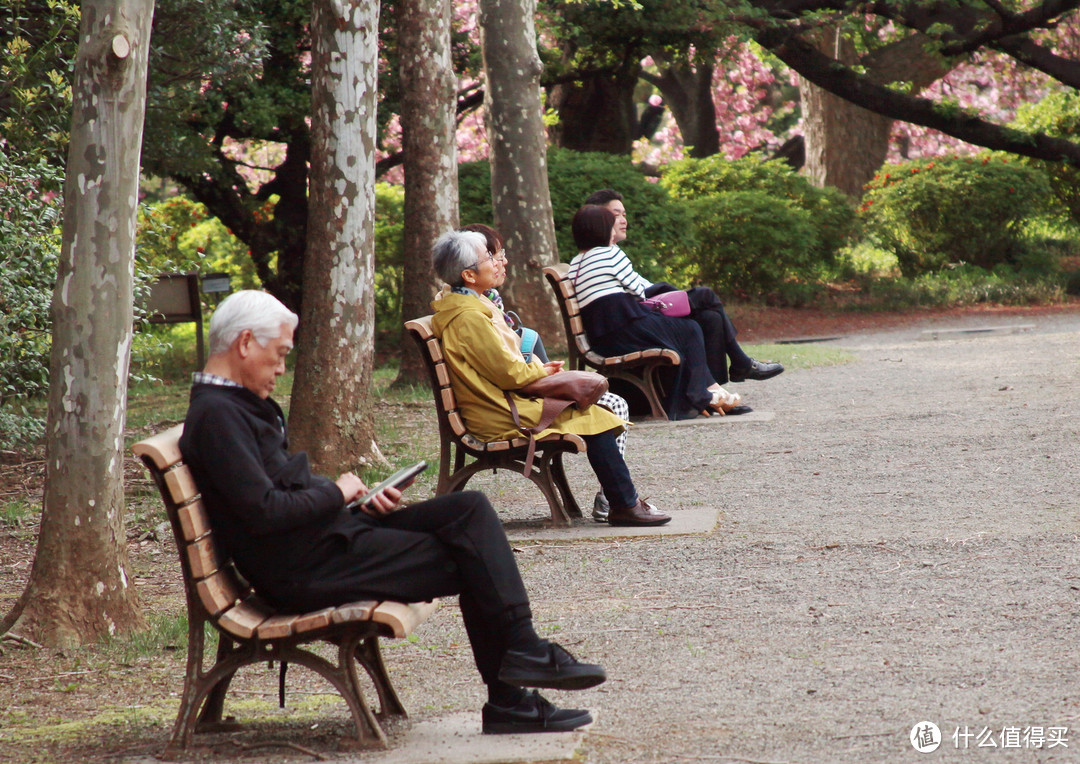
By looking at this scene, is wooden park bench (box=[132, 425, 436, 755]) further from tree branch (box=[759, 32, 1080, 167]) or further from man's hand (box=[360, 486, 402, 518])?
tree branch (box=[759, 32, 1080, 167])

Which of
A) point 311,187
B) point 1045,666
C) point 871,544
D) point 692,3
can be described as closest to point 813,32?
point 692,3

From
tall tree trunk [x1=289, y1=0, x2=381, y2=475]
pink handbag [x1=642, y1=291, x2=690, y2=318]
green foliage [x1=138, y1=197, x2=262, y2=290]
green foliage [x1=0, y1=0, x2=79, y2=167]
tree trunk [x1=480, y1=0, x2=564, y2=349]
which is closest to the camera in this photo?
tall tree trunk [x1=289, y1=0, x2=381, y2=475]

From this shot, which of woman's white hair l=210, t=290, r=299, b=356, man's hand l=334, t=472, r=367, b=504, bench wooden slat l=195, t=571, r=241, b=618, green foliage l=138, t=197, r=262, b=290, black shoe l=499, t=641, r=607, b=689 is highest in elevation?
green foliage l=138, t=197, r=262, b=290

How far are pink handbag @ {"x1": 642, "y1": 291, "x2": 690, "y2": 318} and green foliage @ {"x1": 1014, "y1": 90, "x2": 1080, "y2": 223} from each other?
1481cm

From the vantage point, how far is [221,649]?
3727 millimetres

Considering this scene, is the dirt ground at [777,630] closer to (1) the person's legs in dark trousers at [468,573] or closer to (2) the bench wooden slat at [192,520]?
(1) the person's legs in dark trousers at [468,573]

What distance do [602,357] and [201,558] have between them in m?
5.89

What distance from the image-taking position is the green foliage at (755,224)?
62.3ft

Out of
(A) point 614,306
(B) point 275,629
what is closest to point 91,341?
(B) point 275,629

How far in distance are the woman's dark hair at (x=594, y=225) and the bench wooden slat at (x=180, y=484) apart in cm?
568

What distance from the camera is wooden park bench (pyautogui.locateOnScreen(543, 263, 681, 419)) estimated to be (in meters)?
9.01

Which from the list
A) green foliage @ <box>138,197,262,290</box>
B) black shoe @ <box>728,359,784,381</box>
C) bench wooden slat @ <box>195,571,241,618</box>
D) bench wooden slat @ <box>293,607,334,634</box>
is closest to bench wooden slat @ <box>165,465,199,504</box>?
bench wooden slat @ <box>195,571,241,618</box>

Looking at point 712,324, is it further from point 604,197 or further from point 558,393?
point 558,393

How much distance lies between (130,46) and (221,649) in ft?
7.53
